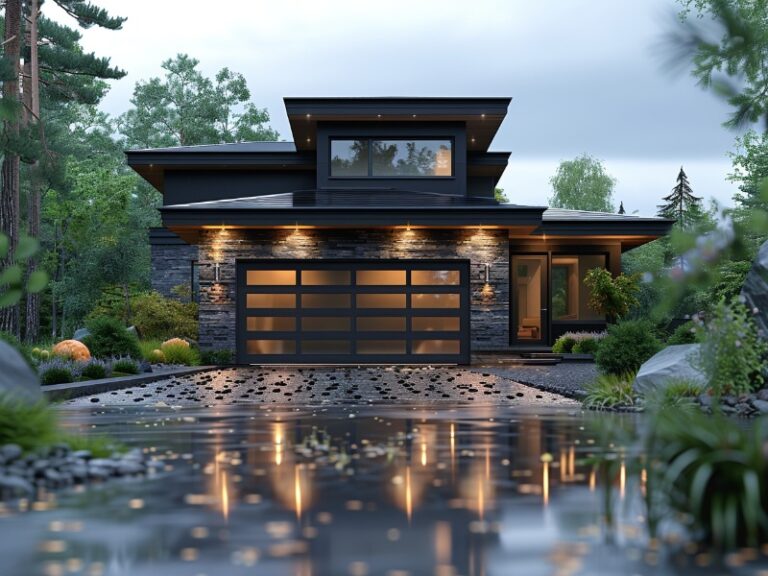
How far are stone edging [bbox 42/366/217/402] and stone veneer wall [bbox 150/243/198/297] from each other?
479 inches

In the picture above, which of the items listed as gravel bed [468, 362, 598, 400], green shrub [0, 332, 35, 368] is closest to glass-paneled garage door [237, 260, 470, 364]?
gravel bed [468, 362, 598, 400]

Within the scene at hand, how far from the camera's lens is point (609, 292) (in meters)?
27.1

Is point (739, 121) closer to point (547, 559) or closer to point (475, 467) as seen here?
point (475, 467)

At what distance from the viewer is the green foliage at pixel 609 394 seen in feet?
42.2

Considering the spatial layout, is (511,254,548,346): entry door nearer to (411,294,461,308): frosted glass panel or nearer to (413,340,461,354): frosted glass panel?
(413,340,461,354): frosted glass panel

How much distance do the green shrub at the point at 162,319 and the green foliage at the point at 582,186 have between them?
40.0 m

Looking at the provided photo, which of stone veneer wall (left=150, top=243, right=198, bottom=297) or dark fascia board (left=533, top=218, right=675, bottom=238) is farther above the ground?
dark fascia board (left=533, top=218, right=675, bottom=238)

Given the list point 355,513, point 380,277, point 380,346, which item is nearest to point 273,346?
point 380,346

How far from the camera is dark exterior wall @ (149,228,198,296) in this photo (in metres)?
31.8

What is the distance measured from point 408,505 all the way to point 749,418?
270 inches

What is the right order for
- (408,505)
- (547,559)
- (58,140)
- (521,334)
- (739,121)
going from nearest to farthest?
1. (547,559)
2. (408,505)
3. (739,121)
4. (521,334)
5. (58,140)

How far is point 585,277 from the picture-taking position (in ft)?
94.4

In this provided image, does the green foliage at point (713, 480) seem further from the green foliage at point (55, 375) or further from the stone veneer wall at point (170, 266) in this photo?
the stone veneer wall at point (170, 266)

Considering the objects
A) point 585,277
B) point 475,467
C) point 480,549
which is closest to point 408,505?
point 480,549
